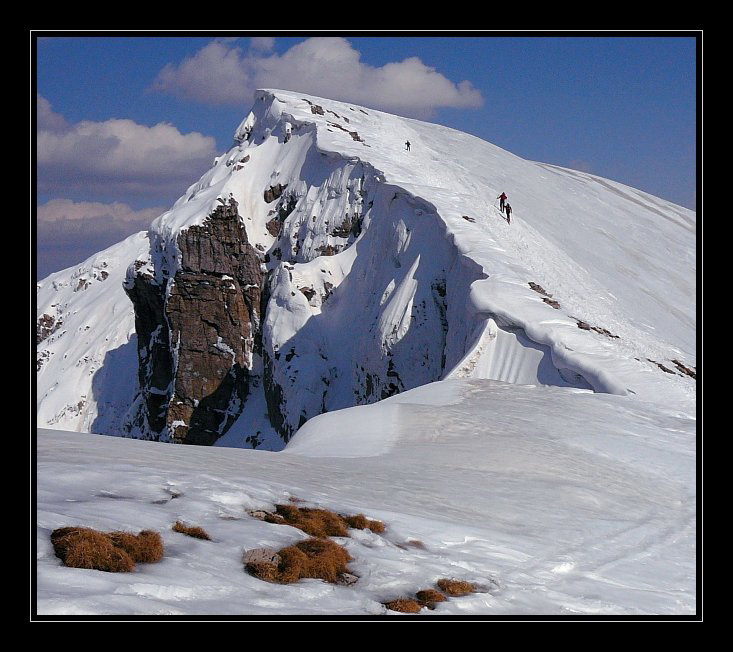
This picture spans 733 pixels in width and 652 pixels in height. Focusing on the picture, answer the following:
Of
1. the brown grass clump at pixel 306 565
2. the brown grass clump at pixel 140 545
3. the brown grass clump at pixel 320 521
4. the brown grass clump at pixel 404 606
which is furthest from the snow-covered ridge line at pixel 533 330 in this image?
the brown grass clump at pixel 140 545

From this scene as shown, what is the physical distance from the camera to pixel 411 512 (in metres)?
10.1

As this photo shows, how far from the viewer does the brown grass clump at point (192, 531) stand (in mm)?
7966

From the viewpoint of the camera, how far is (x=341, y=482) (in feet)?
37.0

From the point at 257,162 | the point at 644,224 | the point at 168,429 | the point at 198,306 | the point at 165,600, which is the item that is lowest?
the point at 168,429

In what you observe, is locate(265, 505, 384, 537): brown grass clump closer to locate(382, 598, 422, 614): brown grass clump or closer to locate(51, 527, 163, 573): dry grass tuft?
locate(382, 598, 422, 614): brown grass clump

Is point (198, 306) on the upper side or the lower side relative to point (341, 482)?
upper

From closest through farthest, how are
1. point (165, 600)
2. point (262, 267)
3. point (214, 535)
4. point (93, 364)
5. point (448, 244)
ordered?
point (165, 600), point (214, 535), point (448, 244), point (262, 267), point (93, 364)

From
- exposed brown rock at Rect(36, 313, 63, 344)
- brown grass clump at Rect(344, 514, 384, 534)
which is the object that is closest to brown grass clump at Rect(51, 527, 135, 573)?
brown grass clump at Rect(344, 514, 384, 534)

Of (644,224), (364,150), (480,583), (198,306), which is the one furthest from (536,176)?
(480,583)

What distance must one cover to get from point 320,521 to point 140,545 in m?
2.29

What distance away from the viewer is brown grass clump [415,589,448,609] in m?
7.28

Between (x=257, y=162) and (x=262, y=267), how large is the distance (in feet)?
24.3

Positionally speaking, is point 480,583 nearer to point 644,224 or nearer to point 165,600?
point 165,600

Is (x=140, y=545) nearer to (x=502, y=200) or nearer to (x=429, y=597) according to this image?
(x=429, y=597)
